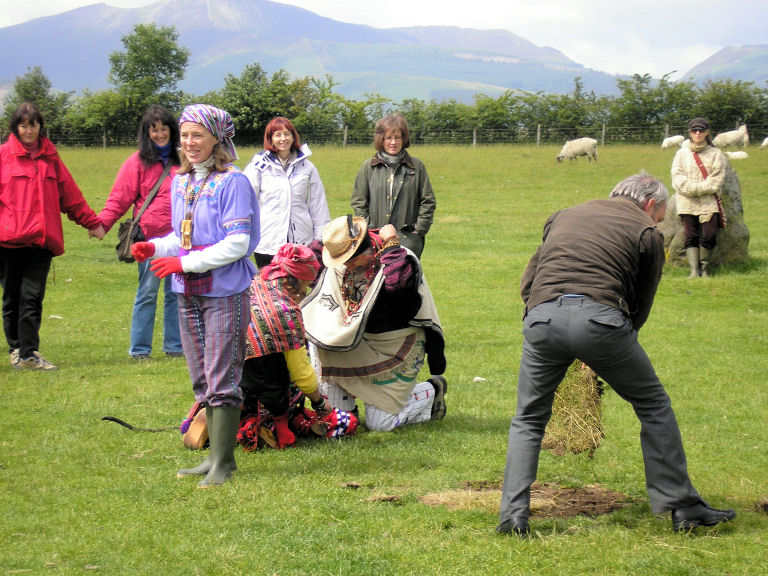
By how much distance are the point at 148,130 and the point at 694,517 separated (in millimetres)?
6380

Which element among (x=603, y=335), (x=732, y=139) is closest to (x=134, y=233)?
(x=603, y=335)

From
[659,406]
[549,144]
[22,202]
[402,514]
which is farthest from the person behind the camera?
[549,144]

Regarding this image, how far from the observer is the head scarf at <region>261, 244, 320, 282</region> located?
235 inches

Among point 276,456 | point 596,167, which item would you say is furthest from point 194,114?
point 596,167

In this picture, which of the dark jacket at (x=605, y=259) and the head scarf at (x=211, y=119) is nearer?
the dark jacket at (x=605, y=259)

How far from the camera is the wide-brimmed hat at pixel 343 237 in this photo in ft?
20.4

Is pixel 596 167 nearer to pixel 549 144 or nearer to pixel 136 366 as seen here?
pixel 549 144

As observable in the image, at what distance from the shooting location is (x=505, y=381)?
27.1 feet

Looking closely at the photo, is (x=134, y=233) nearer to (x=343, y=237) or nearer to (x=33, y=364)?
(x=33, y=364)

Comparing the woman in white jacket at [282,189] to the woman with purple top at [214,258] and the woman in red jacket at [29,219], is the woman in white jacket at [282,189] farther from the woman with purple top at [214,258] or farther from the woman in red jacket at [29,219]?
the woman with purple top at [214,258]

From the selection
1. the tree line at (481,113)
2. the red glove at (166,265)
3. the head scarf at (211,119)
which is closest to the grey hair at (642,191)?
the head scarf at (211,119)

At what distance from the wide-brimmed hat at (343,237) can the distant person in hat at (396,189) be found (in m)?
2.33

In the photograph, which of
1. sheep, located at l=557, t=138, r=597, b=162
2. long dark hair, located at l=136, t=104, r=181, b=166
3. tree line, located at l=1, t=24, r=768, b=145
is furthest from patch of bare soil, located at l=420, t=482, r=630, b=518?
tree line, located at l=1, t=24, r=768, b=145

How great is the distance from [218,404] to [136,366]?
3929 millimetres
